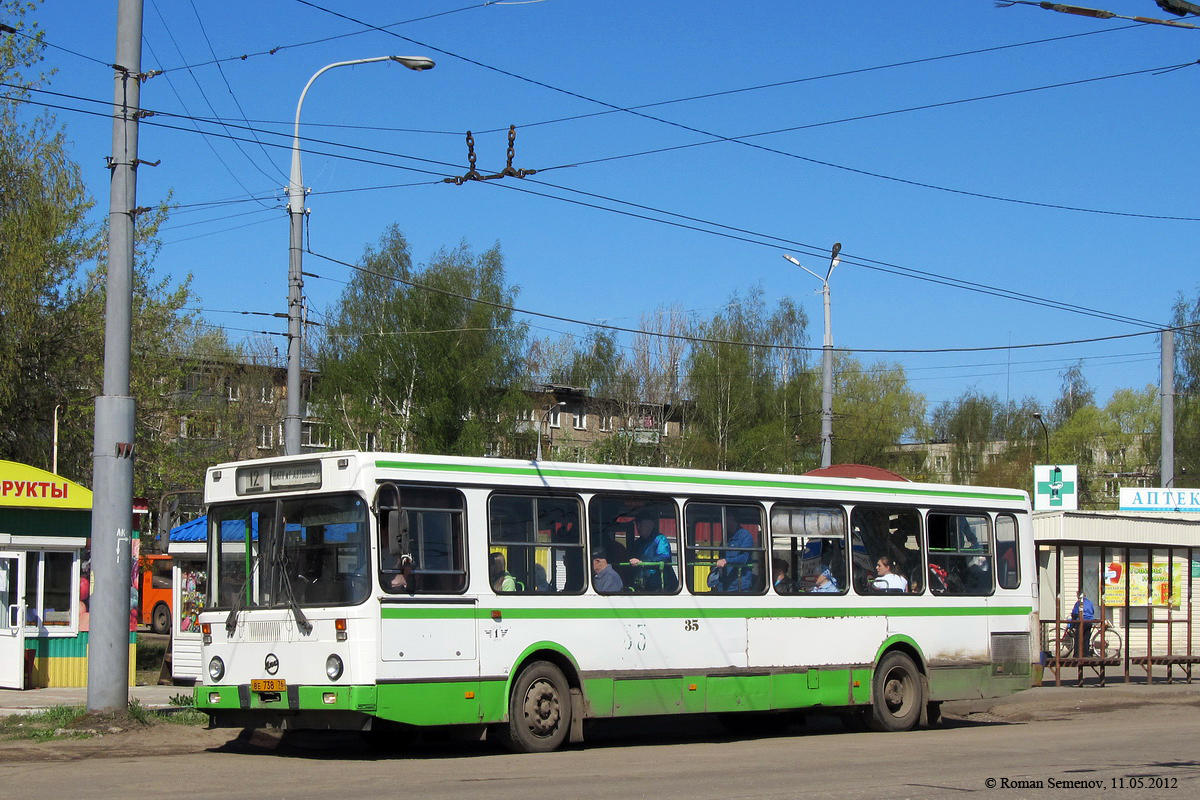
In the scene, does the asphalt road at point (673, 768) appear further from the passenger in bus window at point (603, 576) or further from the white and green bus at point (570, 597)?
the passenger in bus window at point (603, 576)

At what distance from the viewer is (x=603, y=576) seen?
1417 centimetres

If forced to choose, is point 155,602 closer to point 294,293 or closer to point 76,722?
point 294,293

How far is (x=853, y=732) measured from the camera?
17000 millimetres

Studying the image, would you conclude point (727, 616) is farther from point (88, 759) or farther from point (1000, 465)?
point (1000, 465)

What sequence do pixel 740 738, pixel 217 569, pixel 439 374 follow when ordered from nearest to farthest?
pixel 217 569 → pixel 740 738 → pixel 439 374

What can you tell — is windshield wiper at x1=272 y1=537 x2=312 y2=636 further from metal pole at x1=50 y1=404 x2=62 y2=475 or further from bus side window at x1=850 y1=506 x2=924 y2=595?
metal pole at x1=50 y1=404 x2=62 y2=475

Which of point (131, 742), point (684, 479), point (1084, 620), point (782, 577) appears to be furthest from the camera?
point (1084, 620)

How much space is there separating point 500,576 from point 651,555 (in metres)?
2.02

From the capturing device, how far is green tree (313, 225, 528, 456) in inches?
2367

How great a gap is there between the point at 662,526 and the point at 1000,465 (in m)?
81.0

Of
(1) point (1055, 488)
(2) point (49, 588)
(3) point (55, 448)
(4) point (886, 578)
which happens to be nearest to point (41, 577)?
(2) point (49, 588)

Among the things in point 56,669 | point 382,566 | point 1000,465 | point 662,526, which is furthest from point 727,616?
point 1000,465

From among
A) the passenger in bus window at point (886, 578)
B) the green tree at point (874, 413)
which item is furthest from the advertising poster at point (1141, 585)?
the green tree at point (874, 413)

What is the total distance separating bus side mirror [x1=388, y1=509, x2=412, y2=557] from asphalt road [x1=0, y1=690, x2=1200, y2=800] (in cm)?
190
